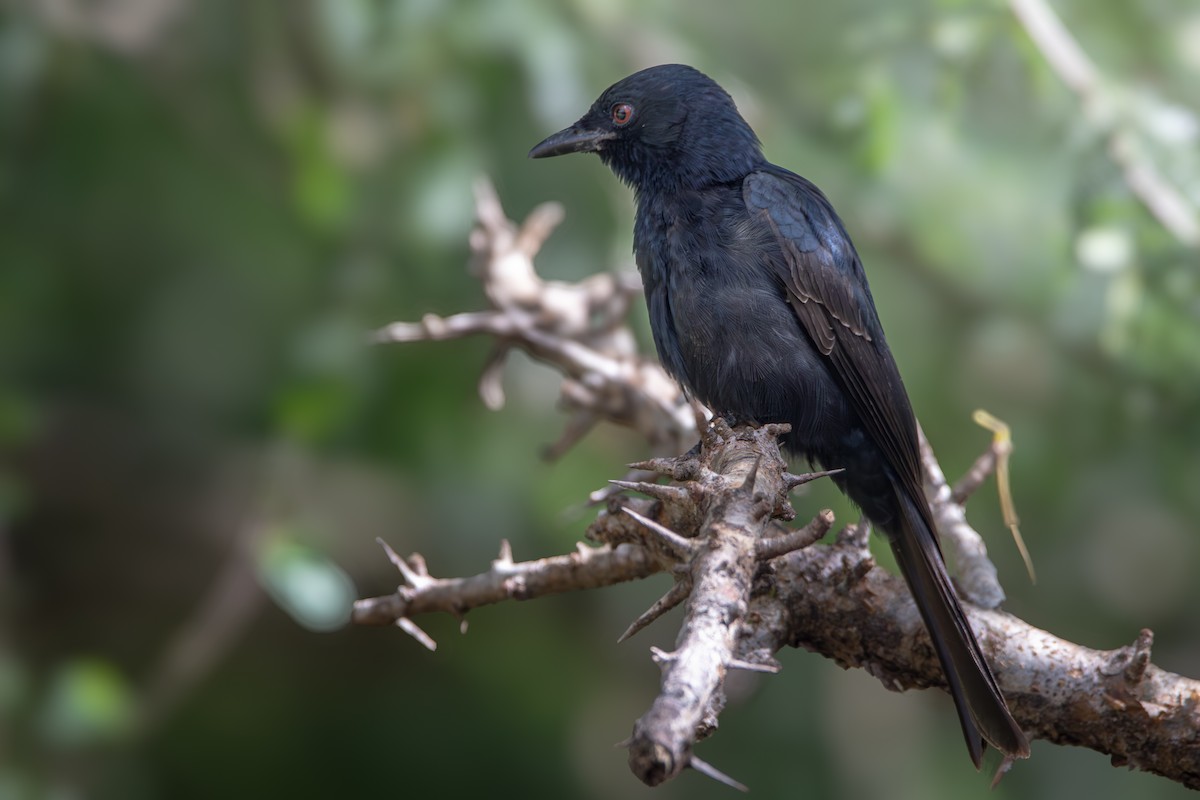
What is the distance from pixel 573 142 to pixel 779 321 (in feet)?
3.12

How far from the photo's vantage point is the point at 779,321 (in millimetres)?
3135

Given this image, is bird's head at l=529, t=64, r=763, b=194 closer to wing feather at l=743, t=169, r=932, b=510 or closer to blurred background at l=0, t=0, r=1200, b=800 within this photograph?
wing feather at l=743, t=169, r=932, b=510

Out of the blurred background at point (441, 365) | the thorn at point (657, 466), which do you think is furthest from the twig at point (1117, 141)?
the thorn at point (657, 466)

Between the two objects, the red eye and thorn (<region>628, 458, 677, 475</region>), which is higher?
the red eye

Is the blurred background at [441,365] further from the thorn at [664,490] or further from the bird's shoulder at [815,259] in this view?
the thorn at [664,490]

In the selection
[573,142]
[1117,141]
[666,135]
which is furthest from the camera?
[1117,141]

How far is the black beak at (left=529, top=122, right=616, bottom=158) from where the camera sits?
3.59 meters

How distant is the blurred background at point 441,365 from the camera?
470 cm

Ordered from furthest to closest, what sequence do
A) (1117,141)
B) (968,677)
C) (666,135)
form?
1. (1117,141)
2. (666,135)
3. (968,677)

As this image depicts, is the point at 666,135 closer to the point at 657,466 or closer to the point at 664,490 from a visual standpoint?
the point at 657,466

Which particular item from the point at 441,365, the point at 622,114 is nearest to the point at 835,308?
the point at 622,114

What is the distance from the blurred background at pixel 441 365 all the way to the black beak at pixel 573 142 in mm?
1162

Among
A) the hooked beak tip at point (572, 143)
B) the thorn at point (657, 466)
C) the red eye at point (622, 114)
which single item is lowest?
the thorn at point (657, 466)

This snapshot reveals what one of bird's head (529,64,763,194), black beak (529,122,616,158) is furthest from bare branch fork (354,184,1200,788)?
black beak (529,122,616,158)
